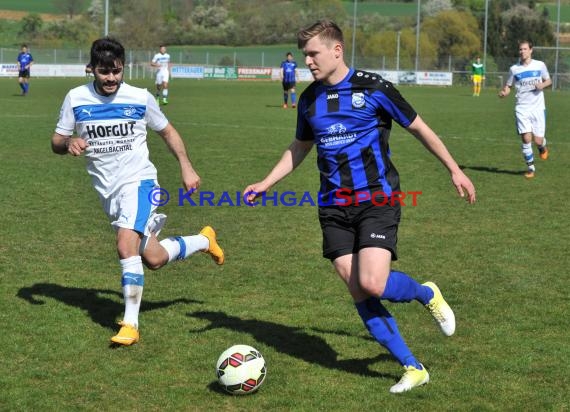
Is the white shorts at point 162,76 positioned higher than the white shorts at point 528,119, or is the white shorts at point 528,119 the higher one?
the white shorts at point 162,76

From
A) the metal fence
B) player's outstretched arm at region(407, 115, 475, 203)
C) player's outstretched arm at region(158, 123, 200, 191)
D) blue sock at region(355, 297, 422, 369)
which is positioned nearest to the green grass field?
blue sock at region(355, 297, 422, 369)

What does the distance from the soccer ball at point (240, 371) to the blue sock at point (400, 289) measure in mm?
810

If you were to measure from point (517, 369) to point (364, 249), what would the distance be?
4.03 ft

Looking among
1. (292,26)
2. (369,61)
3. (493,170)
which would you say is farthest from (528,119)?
(292,26)

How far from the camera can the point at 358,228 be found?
498 cm

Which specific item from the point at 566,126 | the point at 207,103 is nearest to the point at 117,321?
the point at 566,126

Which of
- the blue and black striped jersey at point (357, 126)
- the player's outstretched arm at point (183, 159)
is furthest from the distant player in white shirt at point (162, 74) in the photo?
the blue and black striped jersey at point (357, 126)

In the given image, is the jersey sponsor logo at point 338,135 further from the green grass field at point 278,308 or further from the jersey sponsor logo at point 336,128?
the green grass field at point 278,308

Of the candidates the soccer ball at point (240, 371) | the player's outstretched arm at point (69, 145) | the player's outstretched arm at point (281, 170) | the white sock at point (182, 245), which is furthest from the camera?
the white sock at point (182, 245)

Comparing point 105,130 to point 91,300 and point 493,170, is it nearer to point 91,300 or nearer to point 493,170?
point 91,300

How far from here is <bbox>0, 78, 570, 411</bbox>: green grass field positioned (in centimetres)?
479

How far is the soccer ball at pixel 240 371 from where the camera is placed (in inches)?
185

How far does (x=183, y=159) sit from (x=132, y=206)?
518 millimetres

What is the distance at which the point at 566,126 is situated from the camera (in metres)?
23.2
